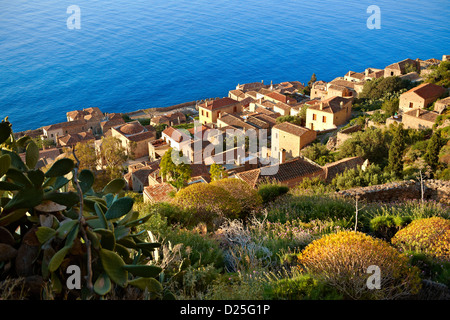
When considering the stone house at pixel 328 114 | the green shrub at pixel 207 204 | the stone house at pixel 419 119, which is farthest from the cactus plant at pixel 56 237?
the stone house at pixel 328 114

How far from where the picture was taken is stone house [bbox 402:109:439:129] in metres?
26.8

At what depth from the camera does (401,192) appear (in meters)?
10.2

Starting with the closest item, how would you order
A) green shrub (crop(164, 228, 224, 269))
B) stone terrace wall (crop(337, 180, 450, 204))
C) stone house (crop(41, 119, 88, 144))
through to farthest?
green shrub (crop(164, 228, 224, 269)), stone terrace wall (crop(337, 180, 450, 204)), stone house (crop(41, 119, 88, 144))

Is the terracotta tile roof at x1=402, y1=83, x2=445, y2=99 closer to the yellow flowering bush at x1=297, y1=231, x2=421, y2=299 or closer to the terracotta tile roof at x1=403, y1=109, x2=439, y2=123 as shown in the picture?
the terracotta tile roof at x1=403, y1=109, x2=439, y2=123

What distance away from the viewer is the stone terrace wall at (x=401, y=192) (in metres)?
9.91

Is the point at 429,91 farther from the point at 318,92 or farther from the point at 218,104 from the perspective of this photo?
the point at 218,104

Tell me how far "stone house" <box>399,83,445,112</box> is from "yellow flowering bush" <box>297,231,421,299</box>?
101 ft

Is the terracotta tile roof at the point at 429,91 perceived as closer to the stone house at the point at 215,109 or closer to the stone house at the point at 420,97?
the stone house at the point at 420,97

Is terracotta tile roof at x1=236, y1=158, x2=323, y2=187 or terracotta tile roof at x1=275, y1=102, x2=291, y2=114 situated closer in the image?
terracotta tile roof at x1=236, y1=158, x2=323, y2=187

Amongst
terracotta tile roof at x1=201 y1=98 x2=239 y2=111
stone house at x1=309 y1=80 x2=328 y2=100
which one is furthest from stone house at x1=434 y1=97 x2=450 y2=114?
terracotta tile roof at x1=201 y1=98 x2=239 y2=111

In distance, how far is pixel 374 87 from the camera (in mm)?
40188

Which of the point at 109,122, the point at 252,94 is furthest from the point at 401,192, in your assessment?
the point at 252,94

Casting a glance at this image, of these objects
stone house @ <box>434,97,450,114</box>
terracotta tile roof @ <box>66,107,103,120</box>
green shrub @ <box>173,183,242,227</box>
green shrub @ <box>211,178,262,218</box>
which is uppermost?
green shrub @ <box>173,183,242,227</box>

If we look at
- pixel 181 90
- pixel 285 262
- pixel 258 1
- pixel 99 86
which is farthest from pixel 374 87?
pixel 258 1
